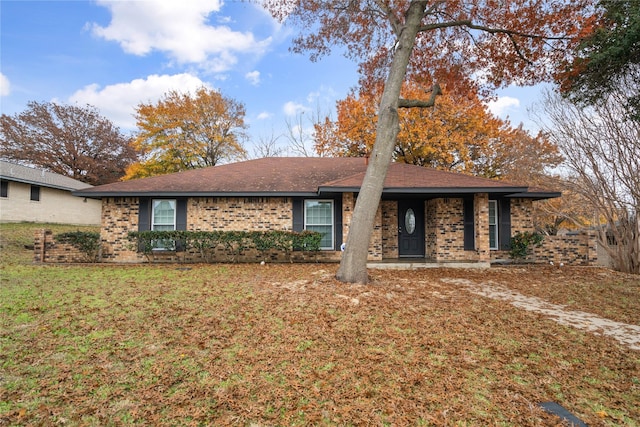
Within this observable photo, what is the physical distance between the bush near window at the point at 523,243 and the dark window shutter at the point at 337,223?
229 inches

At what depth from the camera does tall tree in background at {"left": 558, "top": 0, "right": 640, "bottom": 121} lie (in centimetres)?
528

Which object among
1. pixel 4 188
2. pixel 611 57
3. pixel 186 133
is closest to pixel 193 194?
pixel 611 57

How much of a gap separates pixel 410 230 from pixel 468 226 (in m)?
1.92

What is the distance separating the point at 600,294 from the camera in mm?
6617

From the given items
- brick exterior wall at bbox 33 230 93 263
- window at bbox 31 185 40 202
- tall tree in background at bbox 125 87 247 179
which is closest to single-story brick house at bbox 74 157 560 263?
brick exterior wall at bbox 33 230 93 263

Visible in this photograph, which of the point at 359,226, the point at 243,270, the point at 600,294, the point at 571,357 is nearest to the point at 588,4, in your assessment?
the point at 600,294

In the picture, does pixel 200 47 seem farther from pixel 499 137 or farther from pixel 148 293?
pixel 499 137

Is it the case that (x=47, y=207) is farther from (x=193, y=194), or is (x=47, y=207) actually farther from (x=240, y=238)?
(x=240, y=238)

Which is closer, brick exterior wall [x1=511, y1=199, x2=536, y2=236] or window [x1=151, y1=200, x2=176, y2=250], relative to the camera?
window [x1=151, y1=200, x2=176, y2=250]

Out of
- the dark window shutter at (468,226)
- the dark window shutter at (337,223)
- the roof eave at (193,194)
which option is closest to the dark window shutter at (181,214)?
the roof eave at (193,194)

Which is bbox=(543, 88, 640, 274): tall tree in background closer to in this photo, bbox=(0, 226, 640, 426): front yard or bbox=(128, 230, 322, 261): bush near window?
bbox=(0, 226, 640, 426): front yard

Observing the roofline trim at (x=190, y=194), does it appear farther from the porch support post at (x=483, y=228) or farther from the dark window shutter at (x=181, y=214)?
the porch support post at (x=483, y=228)

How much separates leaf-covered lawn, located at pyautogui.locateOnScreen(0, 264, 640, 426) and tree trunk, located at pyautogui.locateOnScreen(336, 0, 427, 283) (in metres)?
0.59

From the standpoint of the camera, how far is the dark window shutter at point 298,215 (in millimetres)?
11195
